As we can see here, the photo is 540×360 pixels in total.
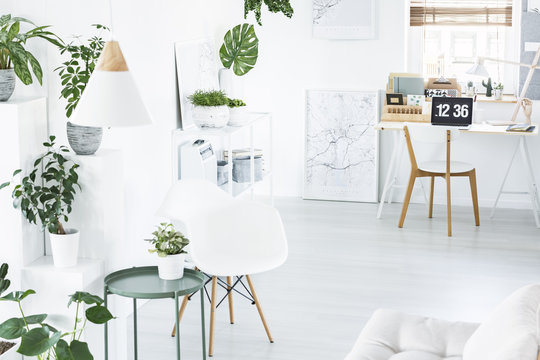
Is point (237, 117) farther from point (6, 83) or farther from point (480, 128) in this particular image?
point (6, 83)

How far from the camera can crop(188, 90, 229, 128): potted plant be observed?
5371mm

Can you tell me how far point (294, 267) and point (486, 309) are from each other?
4.36 feet

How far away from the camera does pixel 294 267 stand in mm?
5465

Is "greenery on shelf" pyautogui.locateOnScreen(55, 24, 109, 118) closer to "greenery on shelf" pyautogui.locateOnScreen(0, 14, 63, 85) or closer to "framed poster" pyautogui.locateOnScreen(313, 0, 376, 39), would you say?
"greenery on shelf" pyautogui.locateOnScreen(0, 14, 63, 85)

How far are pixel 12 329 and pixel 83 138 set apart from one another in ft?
2.80

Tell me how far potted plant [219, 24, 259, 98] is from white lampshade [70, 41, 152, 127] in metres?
3.49

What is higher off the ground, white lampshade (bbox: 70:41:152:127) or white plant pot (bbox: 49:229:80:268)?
white lampshade (bbox: 70:41:152:127)

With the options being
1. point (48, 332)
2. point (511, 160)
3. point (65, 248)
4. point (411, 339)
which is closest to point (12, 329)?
point (48, 332)

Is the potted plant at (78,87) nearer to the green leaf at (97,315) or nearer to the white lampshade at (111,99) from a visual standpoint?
the white lampshade at (111,99)

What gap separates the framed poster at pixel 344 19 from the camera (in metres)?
6.96

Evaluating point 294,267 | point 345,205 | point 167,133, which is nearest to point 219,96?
point 167,133

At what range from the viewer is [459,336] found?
125 inches

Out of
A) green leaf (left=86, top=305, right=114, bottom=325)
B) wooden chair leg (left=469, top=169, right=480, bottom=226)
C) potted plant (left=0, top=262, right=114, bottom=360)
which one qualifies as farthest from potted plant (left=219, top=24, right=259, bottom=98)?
green leaf (left=86, top=305, right=114, bottom=325)

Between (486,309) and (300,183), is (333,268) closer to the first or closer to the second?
(486,309)
